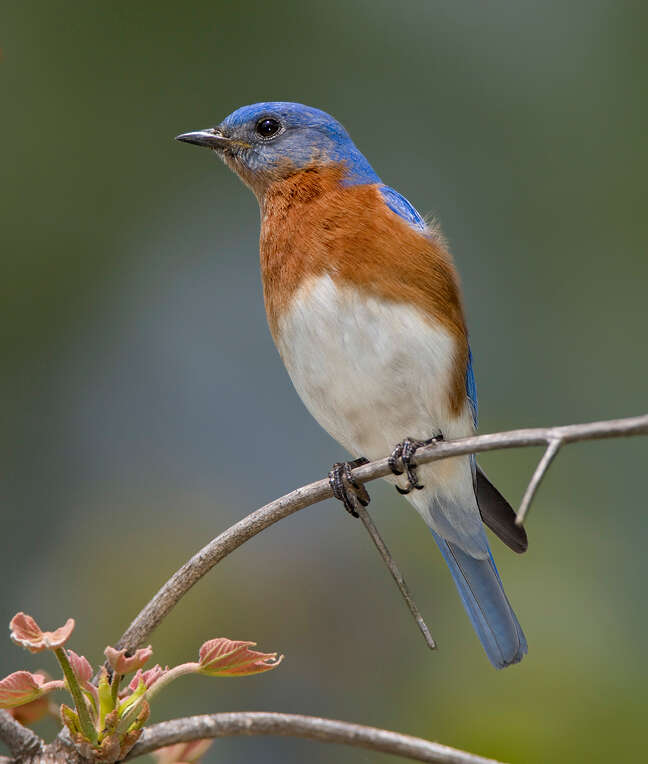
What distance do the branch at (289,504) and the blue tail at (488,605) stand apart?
46.6 inches

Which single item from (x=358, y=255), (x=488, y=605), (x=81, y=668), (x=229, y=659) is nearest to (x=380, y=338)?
(x=358, y=255)

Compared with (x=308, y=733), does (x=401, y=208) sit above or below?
above

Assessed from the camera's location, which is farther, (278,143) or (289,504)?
(278,143)

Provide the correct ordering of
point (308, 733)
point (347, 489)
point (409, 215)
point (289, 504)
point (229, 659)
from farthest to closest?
point (409, 215)
point (347, 489)
point (289, 504)
point (229, 659)
point (308, 733)

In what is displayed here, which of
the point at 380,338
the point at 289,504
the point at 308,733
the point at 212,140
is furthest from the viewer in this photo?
the point at 212,140

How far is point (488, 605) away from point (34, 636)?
184cm

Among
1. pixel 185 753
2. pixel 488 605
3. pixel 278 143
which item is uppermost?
pixel 278 143

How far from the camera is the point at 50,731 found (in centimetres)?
393

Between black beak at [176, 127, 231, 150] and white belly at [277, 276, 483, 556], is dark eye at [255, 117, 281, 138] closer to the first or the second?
black beak at [176, 127, 231, 150]

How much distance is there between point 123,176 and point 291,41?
105cm

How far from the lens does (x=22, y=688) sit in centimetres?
141

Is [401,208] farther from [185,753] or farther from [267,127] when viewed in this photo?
[185,753]

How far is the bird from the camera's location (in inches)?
105

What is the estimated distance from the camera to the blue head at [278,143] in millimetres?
3164
